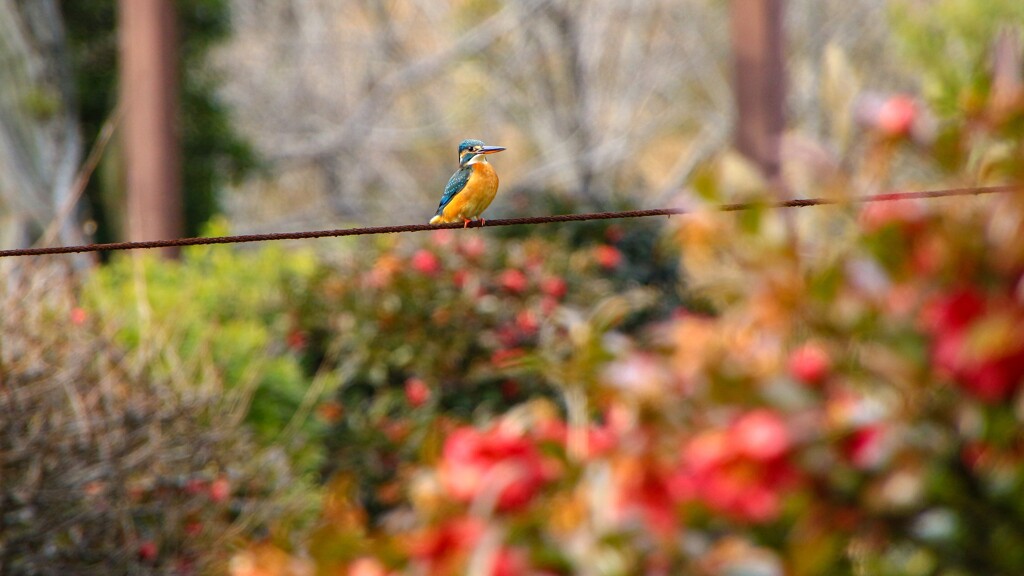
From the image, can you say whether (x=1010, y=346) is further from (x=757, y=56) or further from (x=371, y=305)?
(x=757, y=56)

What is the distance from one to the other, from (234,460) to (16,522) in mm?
915

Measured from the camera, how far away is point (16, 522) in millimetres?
4145

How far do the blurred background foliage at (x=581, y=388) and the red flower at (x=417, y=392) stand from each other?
0.02m

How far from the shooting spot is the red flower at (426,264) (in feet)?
24.2

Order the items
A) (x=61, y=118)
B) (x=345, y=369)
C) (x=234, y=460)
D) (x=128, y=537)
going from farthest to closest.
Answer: (x=61, y=118) → (x=345, y=369) → (x=234, y=460) → (x=128, y=537)

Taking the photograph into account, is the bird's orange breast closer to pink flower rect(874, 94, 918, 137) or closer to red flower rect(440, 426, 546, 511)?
red flower rect(440, 426, 546, 511)

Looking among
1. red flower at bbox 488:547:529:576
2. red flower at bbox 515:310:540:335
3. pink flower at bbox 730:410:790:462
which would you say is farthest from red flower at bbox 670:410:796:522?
red flower at bbox 515:310:540:335

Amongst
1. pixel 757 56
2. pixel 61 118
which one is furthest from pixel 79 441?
pixel 61 118

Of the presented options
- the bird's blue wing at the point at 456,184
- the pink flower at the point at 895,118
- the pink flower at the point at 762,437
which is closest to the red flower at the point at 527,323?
the bird's blue wing at the point at 456,184

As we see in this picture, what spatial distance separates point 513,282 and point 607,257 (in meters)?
0.93

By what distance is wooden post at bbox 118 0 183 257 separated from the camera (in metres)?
9.75

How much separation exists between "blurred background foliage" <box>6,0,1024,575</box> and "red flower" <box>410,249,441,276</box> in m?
0.02

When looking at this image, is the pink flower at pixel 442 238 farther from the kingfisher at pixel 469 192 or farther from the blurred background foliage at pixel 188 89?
the blurred background foliage at pixel 188 89

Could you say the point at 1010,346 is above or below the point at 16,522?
above
